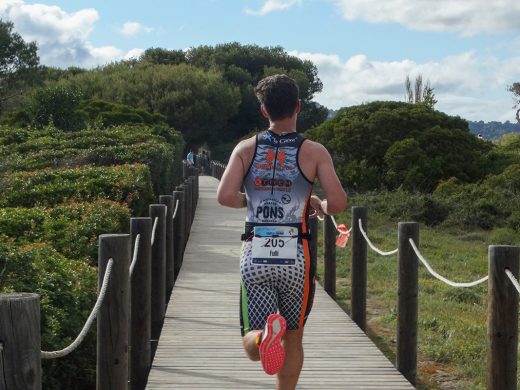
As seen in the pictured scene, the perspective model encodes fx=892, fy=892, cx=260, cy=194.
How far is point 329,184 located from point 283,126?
0.39m

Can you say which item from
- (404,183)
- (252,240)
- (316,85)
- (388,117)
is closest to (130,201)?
(252,240)

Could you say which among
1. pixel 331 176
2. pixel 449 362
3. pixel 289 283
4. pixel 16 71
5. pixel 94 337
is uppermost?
pixel 16 71

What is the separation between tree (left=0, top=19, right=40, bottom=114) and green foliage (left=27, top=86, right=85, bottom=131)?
2176 centimetres

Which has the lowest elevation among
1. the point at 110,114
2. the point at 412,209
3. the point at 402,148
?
the point at 412,209

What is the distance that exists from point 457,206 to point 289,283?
19017mm

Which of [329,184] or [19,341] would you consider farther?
[329,184]

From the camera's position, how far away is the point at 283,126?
4.70 metres

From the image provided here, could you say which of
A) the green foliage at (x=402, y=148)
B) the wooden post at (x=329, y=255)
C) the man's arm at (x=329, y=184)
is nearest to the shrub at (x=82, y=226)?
the wooden post at (x=329, y=255)

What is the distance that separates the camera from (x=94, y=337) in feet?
20.1

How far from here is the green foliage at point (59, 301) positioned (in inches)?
215

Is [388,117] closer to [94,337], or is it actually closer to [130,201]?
[130,201]

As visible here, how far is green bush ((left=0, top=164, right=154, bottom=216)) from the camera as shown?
39.8 feet

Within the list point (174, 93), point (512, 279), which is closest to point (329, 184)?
point (512, 279)

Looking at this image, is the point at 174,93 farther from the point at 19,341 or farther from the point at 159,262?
the point at 19,341
